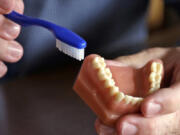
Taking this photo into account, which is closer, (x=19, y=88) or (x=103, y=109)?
(x=103, y=109)

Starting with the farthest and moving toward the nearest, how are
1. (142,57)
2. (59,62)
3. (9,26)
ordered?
1. (59,62)
2. (142,57)
3. (9,26)

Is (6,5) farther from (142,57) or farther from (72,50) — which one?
(142,57)

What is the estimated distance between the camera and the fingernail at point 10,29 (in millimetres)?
900

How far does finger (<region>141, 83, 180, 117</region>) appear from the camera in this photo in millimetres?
782

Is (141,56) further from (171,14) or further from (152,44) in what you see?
(171,14)

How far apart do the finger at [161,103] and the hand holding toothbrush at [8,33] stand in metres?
0.42

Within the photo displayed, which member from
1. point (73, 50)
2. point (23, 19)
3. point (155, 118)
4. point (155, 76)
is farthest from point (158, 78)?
point (23, 19)

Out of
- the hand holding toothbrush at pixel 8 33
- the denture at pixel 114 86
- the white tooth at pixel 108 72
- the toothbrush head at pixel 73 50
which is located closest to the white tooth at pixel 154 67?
the denture at pixel 114 86

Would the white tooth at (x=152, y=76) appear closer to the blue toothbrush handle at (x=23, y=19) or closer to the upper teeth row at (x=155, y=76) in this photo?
the upper teeth row at (x=155, y=76)

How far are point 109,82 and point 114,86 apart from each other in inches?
0.7

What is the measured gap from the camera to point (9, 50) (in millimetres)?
968

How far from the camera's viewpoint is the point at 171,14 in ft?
6.20

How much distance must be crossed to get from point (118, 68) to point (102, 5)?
0.50 metres

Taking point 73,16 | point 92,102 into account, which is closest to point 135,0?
point 73,16
